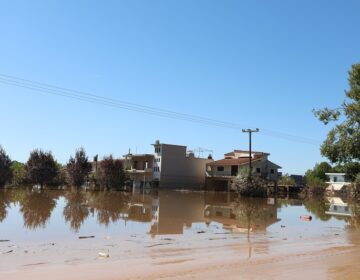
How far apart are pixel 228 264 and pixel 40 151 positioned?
47.2 m

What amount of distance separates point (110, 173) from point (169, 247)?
43.5m

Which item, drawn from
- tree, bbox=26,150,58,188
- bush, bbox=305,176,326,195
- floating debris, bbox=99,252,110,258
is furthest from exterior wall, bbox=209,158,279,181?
floating debris, bbox=99,252,110,258

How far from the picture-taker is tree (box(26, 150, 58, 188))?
53.3 m

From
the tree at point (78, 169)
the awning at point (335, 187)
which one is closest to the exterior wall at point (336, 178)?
the awning at point (335, 187)

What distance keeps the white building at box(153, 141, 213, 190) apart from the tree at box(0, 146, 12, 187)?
21380 millimetres

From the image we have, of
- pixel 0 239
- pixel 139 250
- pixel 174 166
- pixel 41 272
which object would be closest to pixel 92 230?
pixel 0 239

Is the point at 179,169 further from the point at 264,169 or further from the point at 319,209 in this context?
the point at 319,209

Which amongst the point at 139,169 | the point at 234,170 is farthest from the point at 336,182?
the point at 139,169

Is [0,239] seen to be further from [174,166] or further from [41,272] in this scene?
[174,166]

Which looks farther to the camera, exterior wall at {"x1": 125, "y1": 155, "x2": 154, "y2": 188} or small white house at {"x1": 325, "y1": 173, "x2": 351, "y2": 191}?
exterior wall at {"x1": 125, "y1": 155, "x2": 154, "y2": 188}

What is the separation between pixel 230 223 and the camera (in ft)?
77.7

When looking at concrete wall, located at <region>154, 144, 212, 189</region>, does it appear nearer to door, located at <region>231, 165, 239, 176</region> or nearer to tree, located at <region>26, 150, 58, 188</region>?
door, located at <region>231, 165, 239, 176</region>


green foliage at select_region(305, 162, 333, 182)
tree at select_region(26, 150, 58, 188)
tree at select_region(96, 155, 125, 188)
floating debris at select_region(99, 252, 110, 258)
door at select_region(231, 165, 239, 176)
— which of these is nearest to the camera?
floating debris at select_region(99, 252, 110, 258)

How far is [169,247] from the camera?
47.7 feet
